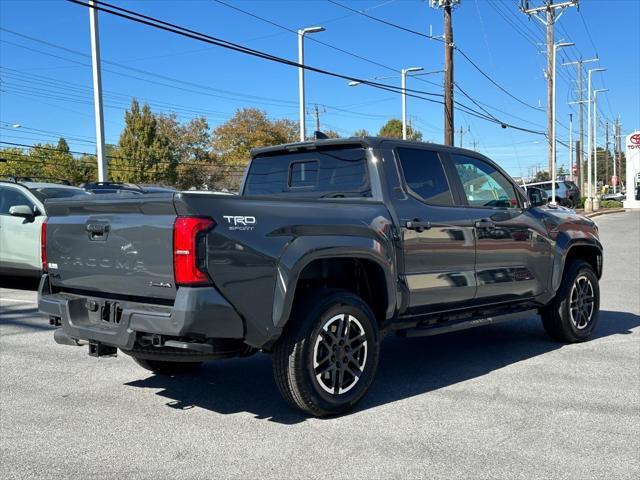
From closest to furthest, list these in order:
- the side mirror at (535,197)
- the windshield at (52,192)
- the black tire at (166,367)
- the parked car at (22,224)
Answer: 1. the black tire at (166,367)
2. the side mirror at (535,197)
3. the parked car at (22,224)
4. the windshield at (52,192)

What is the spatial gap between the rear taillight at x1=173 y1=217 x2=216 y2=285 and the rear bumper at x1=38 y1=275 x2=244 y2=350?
0.07m

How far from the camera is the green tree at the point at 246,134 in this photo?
7431 centimetres

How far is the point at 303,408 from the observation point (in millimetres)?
4434

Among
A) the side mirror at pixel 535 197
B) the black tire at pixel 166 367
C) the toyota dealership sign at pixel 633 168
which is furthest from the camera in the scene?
the toyota dealership sign at pixel 633 168

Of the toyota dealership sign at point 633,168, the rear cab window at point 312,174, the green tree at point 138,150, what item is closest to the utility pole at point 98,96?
the rear cab window at point 312,174

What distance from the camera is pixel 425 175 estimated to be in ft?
18.3

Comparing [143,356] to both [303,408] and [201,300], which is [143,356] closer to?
[201,300]

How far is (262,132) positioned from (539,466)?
72143 millimetres

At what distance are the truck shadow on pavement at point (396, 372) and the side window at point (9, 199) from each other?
628 cm

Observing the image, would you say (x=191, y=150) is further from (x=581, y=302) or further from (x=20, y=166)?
(x=581, y=302)

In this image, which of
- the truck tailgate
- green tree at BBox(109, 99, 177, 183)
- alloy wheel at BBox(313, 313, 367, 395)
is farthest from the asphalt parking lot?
green tree at BBox(109, 99, 177, 183)

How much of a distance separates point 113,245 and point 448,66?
20725mm

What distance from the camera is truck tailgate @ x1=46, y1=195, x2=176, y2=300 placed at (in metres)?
3.96

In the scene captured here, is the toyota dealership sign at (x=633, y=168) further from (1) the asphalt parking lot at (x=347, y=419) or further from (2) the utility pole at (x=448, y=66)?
(1) the asphalt parking lot at (x=347, y=419)
